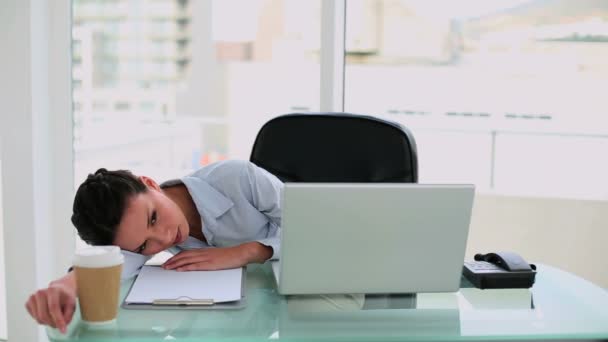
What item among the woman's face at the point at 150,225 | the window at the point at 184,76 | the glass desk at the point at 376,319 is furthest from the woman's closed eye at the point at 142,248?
the window at the point at 184,76

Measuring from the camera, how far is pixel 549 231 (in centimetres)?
296

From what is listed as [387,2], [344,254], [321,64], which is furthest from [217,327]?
[387,2]

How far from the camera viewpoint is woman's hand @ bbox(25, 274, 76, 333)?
115cm

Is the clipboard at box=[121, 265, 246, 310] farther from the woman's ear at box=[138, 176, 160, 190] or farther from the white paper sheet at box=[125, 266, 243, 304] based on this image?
the woman's ear at box=[138, 176, 160, 190]

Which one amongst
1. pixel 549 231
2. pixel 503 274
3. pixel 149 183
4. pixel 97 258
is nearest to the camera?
pixel 97 258

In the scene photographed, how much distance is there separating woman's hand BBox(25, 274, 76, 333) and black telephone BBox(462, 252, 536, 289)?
766mm

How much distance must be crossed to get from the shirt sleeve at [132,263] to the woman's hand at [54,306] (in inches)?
9.1

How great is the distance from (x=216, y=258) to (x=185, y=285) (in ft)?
0.45

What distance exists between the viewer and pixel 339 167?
6.31 feet

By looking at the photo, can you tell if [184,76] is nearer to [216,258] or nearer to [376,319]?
[216,258]

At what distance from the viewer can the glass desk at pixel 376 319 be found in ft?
3.79

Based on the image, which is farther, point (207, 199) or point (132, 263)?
point (207, 199)

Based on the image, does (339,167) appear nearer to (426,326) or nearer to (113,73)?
(426,326)

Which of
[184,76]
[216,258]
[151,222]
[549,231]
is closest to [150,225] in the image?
[151,222]
